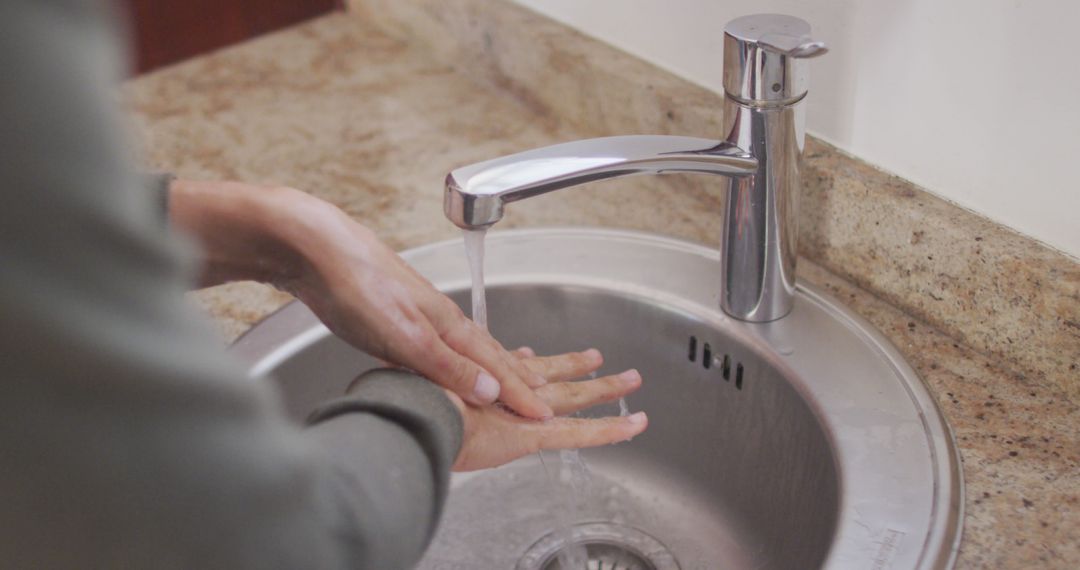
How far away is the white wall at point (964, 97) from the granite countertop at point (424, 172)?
0.34 feet

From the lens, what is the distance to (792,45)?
2.09 feet

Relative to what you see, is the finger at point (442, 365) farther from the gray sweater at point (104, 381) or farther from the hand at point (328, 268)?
the gray sweater at point (104, 381)

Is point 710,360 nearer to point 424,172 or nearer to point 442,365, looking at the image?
point 442,365

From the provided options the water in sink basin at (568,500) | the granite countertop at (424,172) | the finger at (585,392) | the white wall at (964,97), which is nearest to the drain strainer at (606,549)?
the water in sink basin at (568,500)

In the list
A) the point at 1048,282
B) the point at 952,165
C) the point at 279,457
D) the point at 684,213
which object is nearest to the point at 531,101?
the point at 684,213

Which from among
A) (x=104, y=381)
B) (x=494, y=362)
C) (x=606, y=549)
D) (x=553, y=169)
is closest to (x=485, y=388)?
(x=494, y=362)

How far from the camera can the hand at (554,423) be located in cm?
71

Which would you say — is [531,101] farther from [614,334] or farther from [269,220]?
[269,220]

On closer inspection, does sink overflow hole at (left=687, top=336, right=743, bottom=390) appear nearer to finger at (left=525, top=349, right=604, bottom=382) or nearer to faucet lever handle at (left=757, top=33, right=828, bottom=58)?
finger at (left=525, top=349, right=604, bottom=382)

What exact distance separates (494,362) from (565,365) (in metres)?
0.10

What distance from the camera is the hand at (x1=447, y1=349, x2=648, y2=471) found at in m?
0.71

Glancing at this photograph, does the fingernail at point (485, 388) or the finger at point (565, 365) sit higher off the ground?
the fingernail at point (485, 388)

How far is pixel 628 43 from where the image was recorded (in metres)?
1.06

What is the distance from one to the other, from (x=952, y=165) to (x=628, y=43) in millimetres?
385
